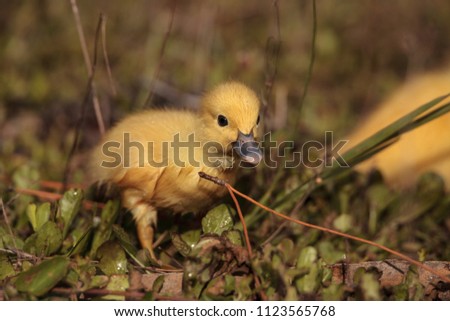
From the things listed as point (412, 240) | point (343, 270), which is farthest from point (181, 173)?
point (412, 240)

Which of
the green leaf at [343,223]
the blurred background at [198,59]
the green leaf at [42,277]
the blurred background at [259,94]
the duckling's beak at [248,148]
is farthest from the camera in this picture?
the blurred background at [198,59]

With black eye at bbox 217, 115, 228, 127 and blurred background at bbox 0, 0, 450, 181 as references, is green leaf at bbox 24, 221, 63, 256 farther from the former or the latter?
blurred background at bbox 0, 0, 450, 181

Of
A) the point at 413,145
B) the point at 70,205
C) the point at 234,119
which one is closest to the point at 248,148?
the point at 234,119

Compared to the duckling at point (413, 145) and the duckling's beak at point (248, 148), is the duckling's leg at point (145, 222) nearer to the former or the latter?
the duckling's beak at point (248, 148)

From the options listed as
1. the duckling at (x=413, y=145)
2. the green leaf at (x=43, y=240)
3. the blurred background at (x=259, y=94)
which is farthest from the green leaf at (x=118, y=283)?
the duckling at (x=413, y=145)

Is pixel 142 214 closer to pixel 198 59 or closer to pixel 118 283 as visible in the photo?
pixel 118 283
